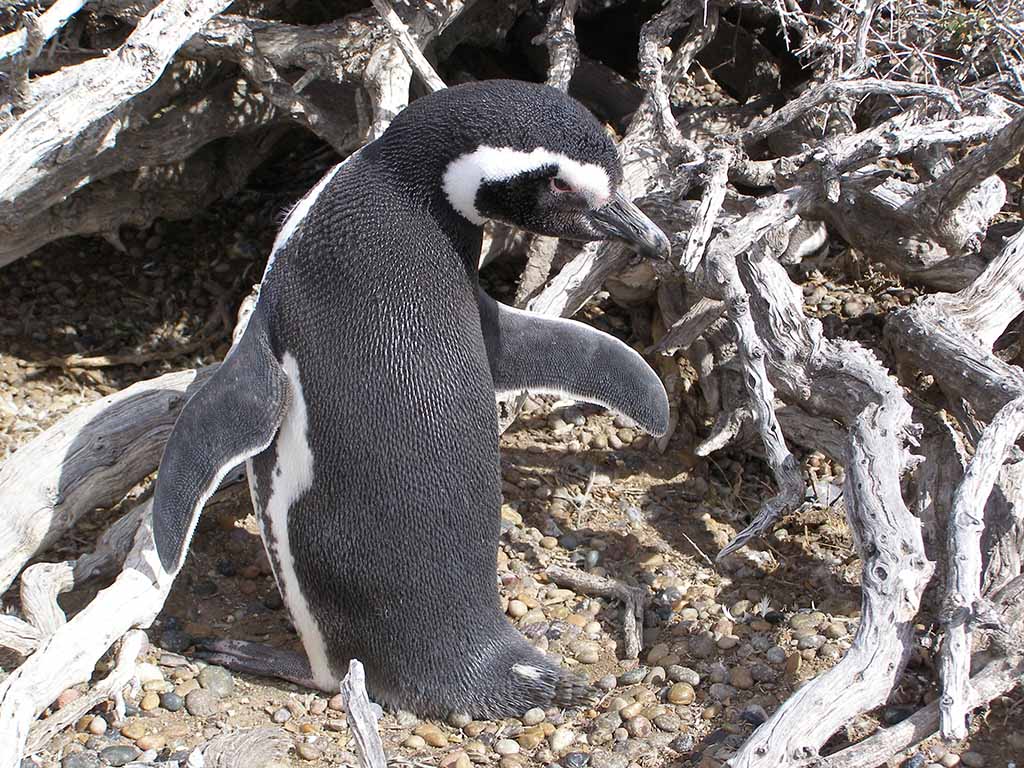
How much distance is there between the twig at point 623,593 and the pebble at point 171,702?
38.3 inches

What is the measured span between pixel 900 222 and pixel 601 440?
107cm

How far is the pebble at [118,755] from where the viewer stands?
230 centimetres

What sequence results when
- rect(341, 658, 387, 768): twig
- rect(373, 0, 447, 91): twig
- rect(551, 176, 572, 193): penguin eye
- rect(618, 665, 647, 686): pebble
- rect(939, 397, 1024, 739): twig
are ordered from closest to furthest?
1. rect(341, 658, 387, 768): twig
2. rect(939, 397, 1024, 739): twig
3. rect(551, 176, 572, 193): penguin eye
4. rect(618, 665, 647, 686): pebble
5. rect(373, 0, 447, 91): twig

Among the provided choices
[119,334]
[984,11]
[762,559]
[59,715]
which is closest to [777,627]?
[762,559]

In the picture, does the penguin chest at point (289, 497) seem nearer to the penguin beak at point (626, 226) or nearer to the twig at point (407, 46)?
the penguin beak at point (626, 226)

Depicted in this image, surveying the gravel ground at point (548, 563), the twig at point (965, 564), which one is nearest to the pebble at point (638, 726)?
the gravel ground at point (548, 563)

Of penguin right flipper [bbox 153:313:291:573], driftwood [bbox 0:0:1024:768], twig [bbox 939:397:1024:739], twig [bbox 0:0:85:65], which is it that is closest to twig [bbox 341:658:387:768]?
driftwood [bbox 0:0:1024:768]

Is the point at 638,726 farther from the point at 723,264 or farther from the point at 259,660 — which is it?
the point at 723,264

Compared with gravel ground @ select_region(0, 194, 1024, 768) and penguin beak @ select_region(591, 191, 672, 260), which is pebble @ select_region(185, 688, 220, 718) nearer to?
gravel ground @ select_region(0, 194, 1024, 768)

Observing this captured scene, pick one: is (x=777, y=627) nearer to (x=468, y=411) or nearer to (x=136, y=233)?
(x=468, y=411)

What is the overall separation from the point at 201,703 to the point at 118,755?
8.9 inches

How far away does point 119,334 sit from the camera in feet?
12.5

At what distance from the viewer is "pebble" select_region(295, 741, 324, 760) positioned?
235 centimetres

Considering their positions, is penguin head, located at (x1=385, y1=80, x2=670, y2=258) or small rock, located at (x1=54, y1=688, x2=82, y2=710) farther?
small rock, located at (x1=54, y1=688, x2=82, y2=710)
